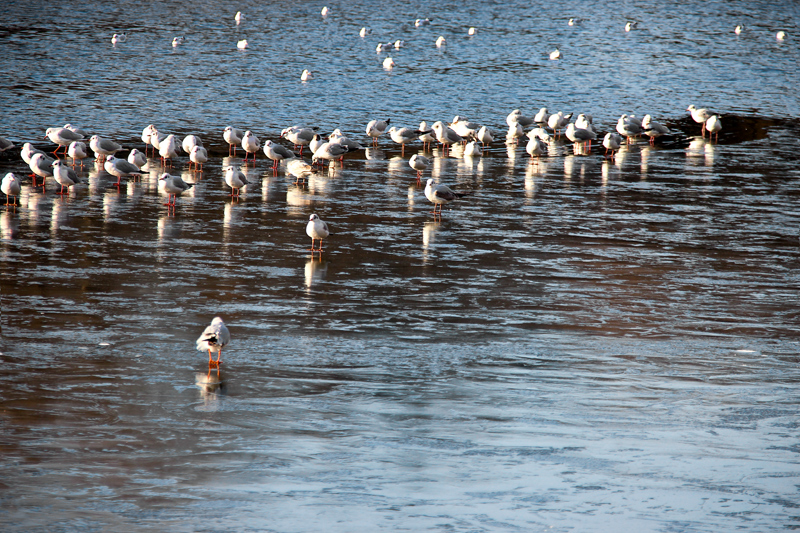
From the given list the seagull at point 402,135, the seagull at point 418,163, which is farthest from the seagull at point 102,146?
the seagull at point 402,135

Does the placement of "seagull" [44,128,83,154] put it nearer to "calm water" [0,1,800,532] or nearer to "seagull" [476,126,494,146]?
"calm water" [0,1,800,532]

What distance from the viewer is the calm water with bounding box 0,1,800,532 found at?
20.8ft

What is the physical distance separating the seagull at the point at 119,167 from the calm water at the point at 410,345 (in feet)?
0.90

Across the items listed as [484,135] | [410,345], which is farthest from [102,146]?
[410,345]

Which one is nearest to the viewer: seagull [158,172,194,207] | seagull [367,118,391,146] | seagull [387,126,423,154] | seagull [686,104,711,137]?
seagull [158,172,194,207]

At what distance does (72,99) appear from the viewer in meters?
26.8

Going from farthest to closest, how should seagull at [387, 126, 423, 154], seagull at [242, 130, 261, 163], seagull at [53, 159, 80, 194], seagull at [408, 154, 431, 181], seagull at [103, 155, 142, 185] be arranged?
seagull at [387, 126, 423, 154] < seagull at [242, 130, 261, 163] < seagull at [408, 154, 431, 181] < seagull at [103, 155, 142, 185] < seagull at [53, 159, 80, 194]

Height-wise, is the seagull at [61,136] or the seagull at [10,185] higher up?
the seagull at [61,136]

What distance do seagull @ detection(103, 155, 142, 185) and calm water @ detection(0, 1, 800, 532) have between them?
27 cm

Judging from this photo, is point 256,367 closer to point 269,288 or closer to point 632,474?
point 269,288

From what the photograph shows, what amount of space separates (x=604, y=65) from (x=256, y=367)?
1307 inches

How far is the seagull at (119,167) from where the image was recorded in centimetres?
1695

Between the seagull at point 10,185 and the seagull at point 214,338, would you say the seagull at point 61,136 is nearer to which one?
the seagull at point 10,185

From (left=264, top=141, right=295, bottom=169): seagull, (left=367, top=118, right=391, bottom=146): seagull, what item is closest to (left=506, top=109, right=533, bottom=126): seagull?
(left=367, top=118, right=391, bottom=146): seagull
